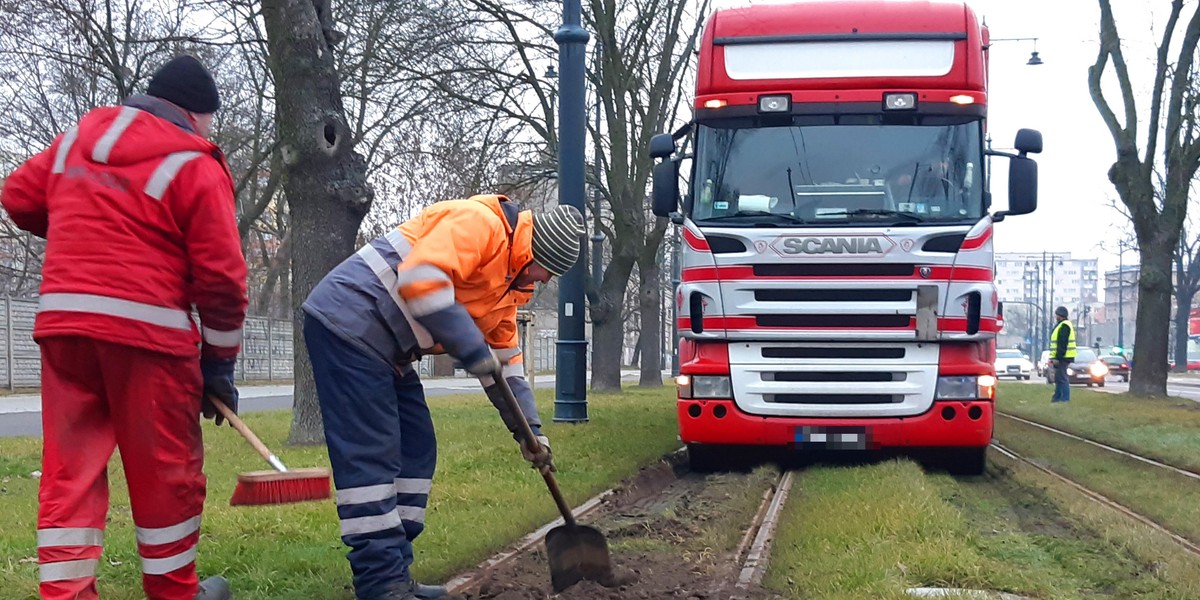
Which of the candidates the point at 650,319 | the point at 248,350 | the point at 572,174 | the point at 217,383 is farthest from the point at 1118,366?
the point at 217,383

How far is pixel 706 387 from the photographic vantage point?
9031 mm

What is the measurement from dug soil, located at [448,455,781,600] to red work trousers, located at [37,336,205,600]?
118 centimetres

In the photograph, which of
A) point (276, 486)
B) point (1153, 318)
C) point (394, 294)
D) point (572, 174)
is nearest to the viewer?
point (394, 294)

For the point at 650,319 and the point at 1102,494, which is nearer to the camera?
the point at 1102,494

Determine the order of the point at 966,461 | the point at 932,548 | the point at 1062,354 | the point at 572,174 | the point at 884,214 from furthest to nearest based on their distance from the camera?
the point at 1062,354, the point at 572,174, the point at 966,461, the point at 884,214, the point at 932,548

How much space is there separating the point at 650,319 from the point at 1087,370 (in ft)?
46.5

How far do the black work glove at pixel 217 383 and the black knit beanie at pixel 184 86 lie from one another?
3.05ft

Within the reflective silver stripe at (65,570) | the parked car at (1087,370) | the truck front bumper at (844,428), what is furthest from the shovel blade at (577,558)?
the parked car at (1087,370)

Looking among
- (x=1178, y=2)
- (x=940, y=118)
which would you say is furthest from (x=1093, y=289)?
(x=940, y=118)

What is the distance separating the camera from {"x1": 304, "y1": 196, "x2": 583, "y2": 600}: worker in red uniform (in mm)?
4273

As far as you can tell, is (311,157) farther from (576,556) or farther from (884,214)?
(576,556)

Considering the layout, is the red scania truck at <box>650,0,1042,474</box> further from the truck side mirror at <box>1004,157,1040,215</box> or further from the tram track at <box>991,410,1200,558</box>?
the tram track at <box>991,410,1200,558</box>

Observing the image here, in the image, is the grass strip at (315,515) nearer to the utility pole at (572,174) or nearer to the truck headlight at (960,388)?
the utility pole at (572,174)

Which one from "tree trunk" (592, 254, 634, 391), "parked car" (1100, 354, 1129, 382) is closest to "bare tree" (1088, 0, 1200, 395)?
"tree trunk" (592, 254, 634, 391)
